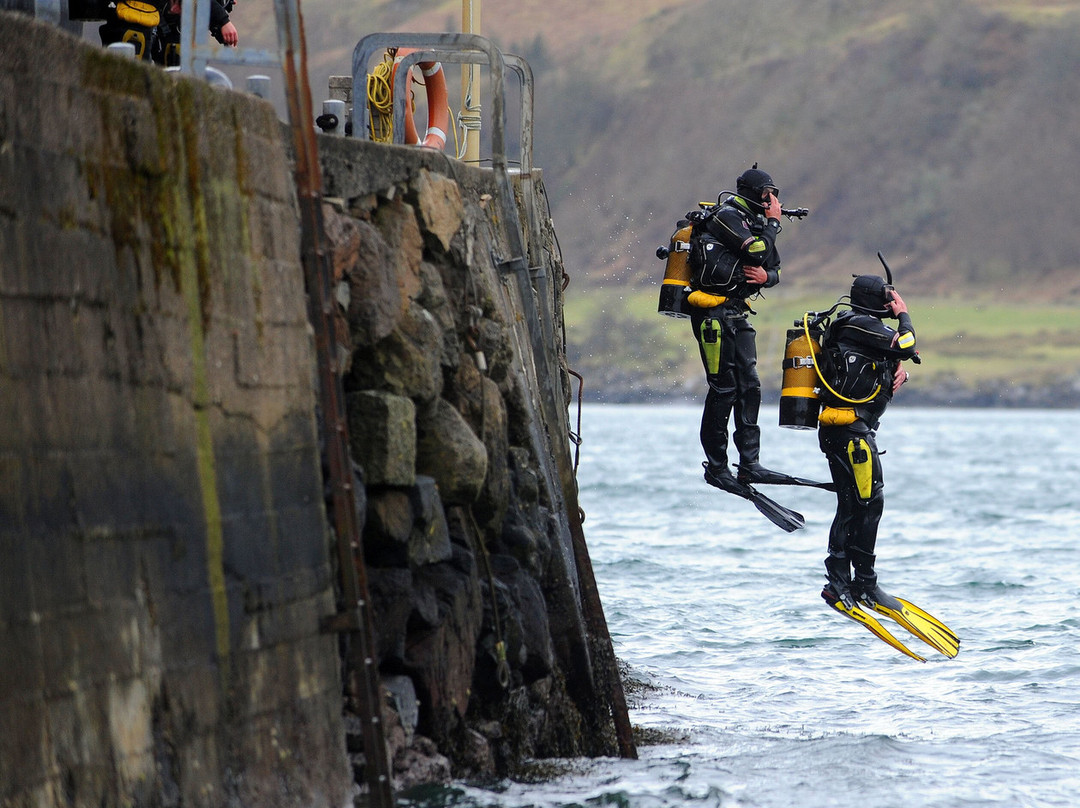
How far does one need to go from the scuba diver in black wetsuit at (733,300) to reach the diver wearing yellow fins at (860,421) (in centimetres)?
60

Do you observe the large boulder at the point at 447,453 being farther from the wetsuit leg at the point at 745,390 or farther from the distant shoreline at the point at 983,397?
the distant shoreline at the point at 983,397

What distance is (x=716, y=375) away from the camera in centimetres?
1395

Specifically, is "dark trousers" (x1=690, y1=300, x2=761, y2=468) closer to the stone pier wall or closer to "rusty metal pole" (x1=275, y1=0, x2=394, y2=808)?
the stone pier wall

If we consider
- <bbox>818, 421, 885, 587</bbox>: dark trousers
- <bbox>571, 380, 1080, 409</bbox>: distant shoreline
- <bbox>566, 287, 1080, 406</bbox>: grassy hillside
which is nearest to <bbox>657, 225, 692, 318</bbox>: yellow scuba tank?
<bbox>818, 421, 885, 587</bbox>: dark trousers

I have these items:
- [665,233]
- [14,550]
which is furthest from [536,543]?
[665,233]

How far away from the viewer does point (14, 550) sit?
18.1 feet

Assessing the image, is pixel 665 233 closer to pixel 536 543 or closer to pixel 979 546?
pixel 979 546

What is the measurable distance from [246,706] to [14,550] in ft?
5.22

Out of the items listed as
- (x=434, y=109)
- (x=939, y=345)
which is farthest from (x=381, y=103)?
(x=939, y=345)

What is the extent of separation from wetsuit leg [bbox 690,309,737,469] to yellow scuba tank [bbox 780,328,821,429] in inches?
20.5

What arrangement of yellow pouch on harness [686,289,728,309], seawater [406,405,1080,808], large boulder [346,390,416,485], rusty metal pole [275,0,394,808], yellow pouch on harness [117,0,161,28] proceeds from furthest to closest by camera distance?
yellow pouch on harness [686,289,728,309] < seawater [406,405,1080,808] < yellow pouch on harness [117,0,161,28] < large boulder [346,390,416,485] < rusty metal pole [275,0,394,808]

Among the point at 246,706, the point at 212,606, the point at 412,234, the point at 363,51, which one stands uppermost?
the point at 363,51

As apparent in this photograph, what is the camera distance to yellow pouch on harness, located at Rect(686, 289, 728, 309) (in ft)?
44.8

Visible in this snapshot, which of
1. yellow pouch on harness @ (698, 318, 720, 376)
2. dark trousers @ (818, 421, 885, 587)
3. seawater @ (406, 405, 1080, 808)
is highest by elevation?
yellow pouch on harness @ (698, 318, 720, 376)
